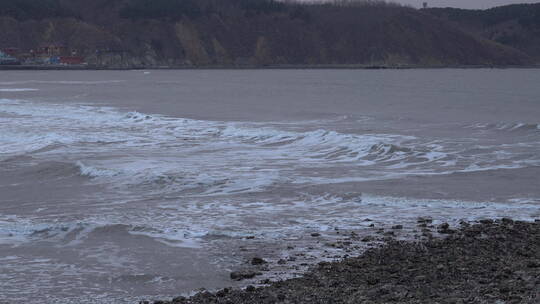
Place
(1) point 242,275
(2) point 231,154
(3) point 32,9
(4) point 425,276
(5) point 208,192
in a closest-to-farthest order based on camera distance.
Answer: (4) point 425,276 → (1) point 242,275 → (5) point 208,192 → (2) point 231,154 → (3) point 32,9

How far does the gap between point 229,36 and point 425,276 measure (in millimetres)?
176544

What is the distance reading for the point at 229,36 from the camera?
18200 cm

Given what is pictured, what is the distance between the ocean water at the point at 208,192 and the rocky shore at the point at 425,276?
2.71 feet

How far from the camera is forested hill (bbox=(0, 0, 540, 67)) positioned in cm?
17050

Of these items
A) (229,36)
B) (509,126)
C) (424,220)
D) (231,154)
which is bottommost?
(509,126)

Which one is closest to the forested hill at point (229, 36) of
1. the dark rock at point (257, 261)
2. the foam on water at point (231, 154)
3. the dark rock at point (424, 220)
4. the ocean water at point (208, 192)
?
the foam on water at point (231, 154)

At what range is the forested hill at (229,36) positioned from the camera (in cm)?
17050

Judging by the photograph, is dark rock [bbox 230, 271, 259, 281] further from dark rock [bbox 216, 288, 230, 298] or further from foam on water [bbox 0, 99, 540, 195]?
foam on water [bbox 0, 99, 540, 195]

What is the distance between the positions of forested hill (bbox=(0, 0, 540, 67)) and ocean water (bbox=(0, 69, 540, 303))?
144 metres

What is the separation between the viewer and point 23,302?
8281 millimetres

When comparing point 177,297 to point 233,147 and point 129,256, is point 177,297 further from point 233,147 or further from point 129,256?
point 233,147

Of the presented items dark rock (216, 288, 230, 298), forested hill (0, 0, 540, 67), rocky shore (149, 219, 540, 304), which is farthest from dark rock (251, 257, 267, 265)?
forested hill (0, 0, 540, 67)

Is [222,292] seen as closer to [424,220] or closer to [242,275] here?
[242,275]

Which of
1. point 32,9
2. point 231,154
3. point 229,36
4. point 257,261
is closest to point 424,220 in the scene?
point 257,261
